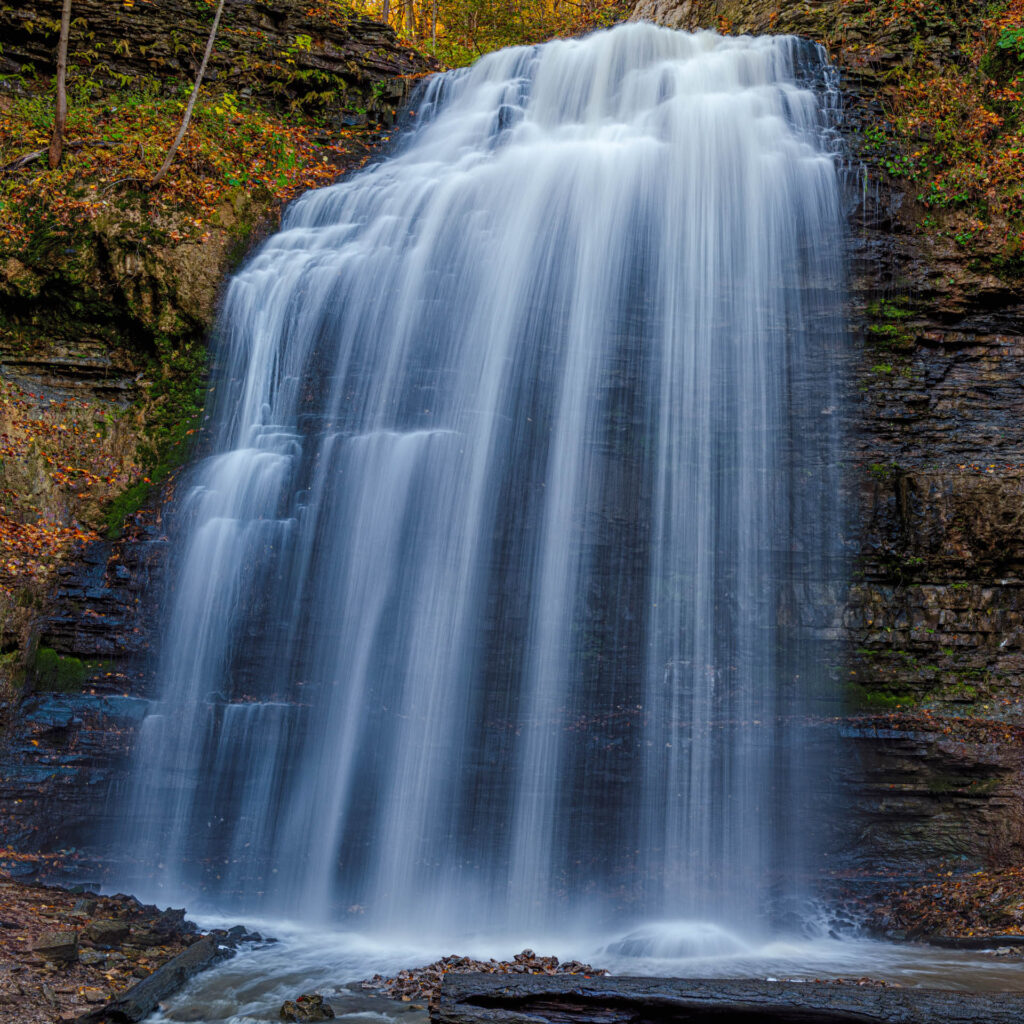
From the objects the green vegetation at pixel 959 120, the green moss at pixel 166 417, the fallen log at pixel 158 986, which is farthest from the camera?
the green vegetation at pixel 959 120

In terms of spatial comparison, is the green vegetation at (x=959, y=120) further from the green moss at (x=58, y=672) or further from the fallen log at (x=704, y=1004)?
the green moss at (x=58, y=672)

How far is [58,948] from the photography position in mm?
4871

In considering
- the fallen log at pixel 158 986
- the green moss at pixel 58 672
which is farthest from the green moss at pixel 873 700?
the green moss at pixel 58 672

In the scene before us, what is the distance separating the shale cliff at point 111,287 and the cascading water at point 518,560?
547mm

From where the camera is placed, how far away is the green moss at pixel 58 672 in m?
7.56

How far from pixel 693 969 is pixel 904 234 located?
791 centimetres

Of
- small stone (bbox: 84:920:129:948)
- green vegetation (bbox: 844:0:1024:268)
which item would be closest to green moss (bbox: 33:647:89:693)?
small stone (bbox: 84:920:129:948)

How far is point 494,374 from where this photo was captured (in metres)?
8.75

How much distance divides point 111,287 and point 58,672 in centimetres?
457

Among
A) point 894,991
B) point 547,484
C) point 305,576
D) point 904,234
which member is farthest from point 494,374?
point 894,991

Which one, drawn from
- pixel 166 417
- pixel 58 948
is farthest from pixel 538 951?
pixel 166 417

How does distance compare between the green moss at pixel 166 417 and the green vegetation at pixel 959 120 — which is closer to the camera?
the green moss at pixel 166 417

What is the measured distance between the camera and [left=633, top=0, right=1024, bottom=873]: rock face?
695 cm

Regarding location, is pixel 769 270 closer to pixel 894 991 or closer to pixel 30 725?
pixel 894 991
